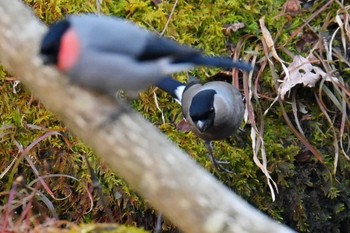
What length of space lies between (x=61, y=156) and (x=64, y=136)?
10cm

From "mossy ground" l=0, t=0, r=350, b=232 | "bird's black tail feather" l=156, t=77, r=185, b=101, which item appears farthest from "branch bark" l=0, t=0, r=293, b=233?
"bird's black tail feather" l=156, t=77, r=185, b=101

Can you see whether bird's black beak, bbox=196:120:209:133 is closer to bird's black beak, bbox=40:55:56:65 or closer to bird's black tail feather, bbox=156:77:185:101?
bird's black tail feather, bbox=156:77:185:101

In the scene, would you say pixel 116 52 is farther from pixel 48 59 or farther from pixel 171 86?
pixel 171 86

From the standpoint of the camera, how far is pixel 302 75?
12.3 feet

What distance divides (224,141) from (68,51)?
70.3 inches

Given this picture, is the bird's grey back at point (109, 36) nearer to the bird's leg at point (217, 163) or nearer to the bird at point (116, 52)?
the bird at point (116, 52)

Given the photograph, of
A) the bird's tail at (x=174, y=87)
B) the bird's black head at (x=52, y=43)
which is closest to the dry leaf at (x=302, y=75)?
the bird's tail at (x=174, y=87)

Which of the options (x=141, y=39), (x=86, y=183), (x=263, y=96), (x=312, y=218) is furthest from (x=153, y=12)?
(x=141, y=39)

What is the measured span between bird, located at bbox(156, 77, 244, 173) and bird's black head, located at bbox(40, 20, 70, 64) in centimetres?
141

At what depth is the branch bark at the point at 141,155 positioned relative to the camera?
178 centimetres

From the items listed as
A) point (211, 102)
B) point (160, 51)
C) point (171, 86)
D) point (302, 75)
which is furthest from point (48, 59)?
point (302, 75)

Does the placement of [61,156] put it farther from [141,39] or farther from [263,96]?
[141,39]

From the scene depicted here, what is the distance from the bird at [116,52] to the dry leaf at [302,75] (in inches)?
56.4

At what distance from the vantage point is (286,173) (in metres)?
3.68
